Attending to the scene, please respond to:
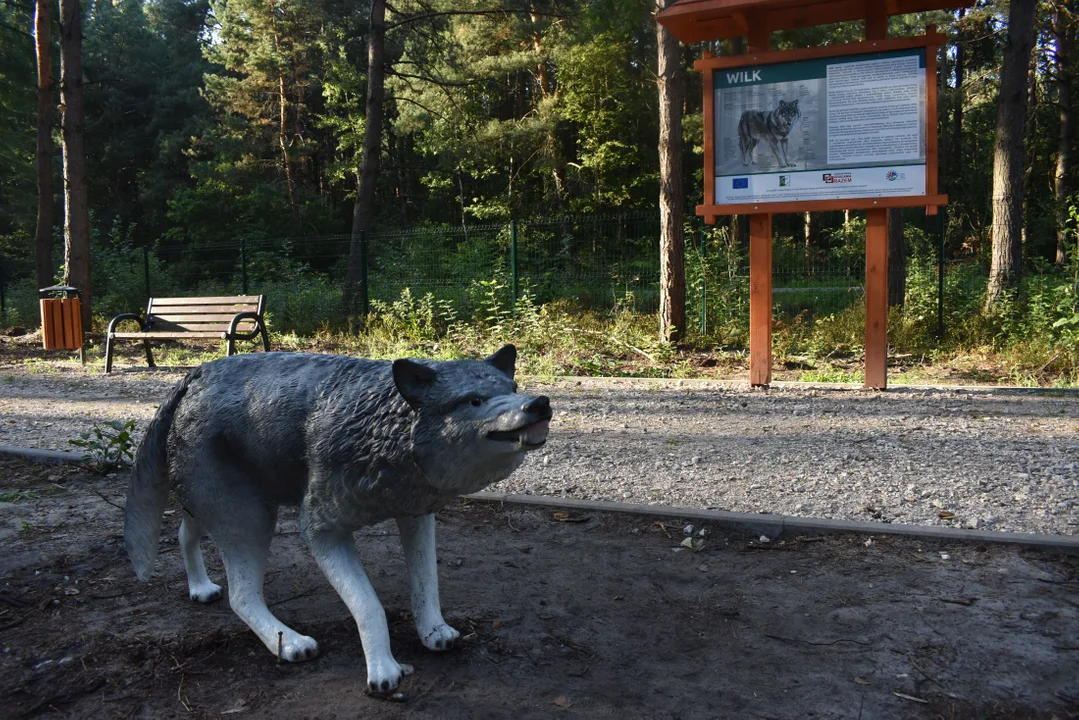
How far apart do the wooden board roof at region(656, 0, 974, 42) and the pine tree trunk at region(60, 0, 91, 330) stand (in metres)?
11.1

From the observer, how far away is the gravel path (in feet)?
15.4

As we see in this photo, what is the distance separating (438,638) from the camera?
9.67 feet

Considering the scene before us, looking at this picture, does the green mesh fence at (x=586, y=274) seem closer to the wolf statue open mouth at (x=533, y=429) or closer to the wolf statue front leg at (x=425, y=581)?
the wolf statue front leg at (x=425, y=581)

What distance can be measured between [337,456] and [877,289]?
22.9ft

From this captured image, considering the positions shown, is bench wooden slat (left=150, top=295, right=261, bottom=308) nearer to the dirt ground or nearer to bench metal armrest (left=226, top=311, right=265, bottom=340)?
bench metal armrest (left=226, top=311, right=265, bottom=340)

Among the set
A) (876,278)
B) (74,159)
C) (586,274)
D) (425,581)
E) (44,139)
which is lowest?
(425,581)

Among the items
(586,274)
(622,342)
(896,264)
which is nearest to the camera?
(622,342)

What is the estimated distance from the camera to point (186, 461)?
112 inches

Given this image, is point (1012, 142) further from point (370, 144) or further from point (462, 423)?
point (462, 423)

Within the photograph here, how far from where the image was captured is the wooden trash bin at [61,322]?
40.4 ft

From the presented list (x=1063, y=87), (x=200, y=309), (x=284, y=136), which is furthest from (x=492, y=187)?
(x=200, y=309)

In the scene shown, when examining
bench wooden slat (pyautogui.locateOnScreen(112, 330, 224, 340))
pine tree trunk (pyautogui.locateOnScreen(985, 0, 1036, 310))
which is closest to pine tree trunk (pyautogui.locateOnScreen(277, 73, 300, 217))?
bench wooden slat (pyautogui.locateOnScreen(112, 330, 224, 340))

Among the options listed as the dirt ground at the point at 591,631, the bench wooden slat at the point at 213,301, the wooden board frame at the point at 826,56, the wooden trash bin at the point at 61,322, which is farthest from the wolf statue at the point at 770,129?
the wooden trash bin at the point at 61,322

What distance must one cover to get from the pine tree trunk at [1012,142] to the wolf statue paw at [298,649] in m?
12.9
